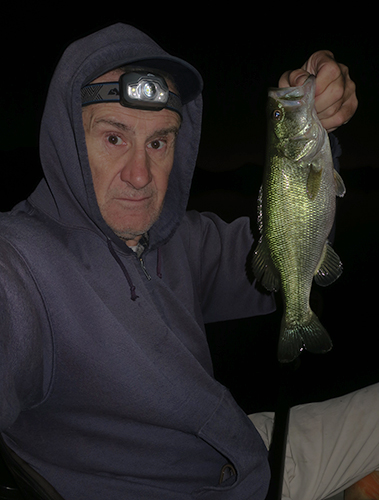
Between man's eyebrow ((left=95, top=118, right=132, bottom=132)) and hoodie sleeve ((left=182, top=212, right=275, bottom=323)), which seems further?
hoodie sleeve ((left=182, top=212, right=275, bottom=323))

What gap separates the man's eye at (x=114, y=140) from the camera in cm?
149

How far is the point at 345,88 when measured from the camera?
1.27 meters

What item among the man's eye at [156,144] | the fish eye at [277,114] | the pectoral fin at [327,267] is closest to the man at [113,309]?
the man's eye at [156,144]

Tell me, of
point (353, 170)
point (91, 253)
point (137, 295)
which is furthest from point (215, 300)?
point (353, 170)

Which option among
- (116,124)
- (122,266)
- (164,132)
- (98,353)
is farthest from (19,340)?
(164,132)

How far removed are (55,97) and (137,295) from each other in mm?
789

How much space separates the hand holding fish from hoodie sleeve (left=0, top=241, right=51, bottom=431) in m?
1.10

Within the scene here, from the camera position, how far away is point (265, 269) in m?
1.46

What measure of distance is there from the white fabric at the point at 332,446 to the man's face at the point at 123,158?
54.3 inches

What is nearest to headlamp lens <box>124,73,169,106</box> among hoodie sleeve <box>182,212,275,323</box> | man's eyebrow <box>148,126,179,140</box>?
man's eyebrow <box>148,126,179,140</box>

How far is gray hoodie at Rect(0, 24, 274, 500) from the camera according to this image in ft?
4.02

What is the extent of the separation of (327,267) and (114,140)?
0.94 metres

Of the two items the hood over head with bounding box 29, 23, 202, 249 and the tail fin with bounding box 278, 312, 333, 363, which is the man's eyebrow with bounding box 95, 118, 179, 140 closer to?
the hood over head with bounding box 29, 23, 202, 249

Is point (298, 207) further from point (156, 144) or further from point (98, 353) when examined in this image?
point (98, 353)
